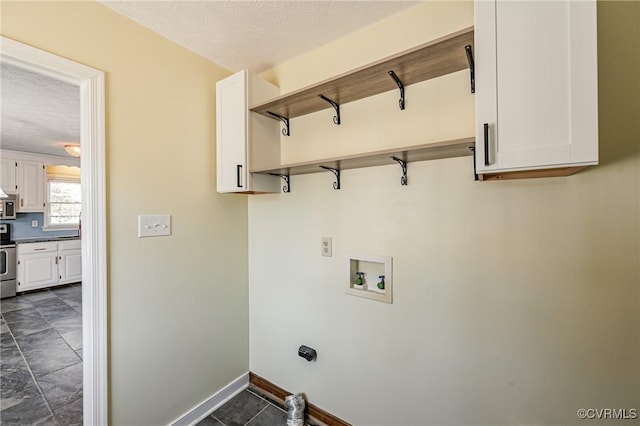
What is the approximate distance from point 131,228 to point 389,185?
4.71 ft

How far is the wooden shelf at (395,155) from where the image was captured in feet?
3.53

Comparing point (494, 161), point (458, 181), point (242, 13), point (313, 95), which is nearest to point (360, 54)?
point (313, 95)

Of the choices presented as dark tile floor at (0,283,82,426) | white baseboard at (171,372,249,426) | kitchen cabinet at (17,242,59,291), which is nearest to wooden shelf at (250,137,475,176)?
white baseboard at (171,372,249,426)

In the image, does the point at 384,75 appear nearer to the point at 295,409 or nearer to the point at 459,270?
the point at 459,270

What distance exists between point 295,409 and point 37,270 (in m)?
5.34

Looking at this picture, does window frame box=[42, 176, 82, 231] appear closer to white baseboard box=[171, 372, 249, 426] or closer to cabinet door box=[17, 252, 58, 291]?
cabinet door box=[17, 252, 58, 291]

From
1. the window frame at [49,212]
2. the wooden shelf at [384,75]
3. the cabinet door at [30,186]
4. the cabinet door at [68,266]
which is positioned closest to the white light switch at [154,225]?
the wooden shelf at [384,75]

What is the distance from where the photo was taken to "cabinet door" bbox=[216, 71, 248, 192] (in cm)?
162

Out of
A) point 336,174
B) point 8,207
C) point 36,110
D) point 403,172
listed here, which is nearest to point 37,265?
point 8,207

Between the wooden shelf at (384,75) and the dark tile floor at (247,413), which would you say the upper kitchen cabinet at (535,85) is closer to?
the wooden shelf at (384,75)

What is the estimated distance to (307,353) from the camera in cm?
172

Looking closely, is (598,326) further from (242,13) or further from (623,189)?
(242,13)

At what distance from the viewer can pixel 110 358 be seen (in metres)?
1.39

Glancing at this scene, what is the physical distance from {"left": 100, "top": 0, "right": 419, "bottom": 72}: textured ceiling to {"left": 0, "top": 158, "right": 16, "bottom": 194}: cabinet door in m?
4.94
